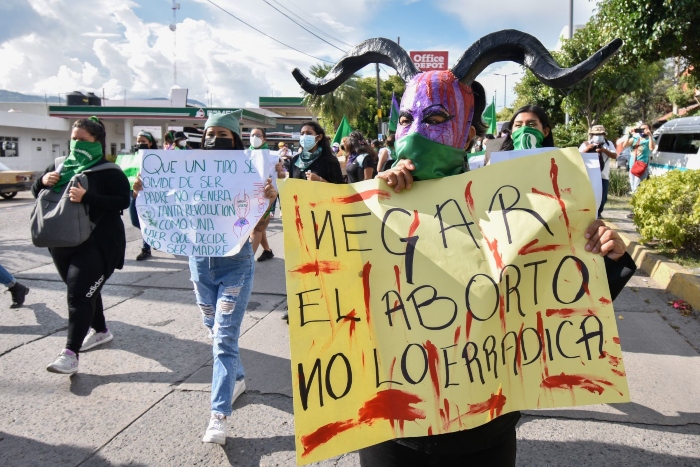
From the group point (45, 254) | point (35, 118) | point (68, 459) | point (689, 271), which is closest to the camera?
point (68, 459)

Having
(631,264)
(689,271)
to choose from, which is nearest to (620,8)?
(689,271)

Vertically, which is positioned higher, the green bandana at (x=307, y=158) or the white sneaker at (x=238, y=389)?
the green bandana at (x=307, y=158)

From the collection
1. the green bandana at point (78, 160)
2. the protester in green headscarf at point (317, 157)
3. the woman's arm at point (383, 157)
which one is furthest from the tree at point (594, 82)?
the green bandana at point (78, 160)

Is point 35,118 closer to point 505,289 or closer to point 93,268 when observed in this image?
point 93,268

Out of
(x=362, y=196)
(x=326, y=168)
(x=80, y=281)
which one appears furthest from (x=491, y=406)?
(x=326, y=168)

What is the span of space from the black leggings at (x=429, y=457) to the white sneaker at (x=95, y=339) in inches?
139

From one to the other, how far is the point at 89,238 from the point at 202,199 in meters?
1.17

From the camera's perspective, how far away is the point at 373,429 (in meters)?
1.50

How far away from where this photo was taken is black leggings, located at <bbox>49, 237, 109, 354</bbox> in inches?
149

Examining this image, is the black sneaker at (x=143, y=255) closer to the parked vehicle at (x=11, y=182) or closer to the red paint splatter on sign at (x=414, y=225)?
the red paint splatter on sign at (x=414, y=225)

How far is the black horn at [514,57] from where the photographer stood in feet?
5.70

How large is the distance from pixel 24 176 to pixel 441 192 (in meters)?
18.7

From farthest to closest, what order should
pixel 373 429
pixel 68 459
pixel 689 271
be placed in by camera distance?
pixel 689 271, pixel 68 459, pixel 373 429

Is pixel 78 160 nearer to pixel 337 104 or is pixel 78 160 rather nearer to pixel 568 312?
pixel 568 312
